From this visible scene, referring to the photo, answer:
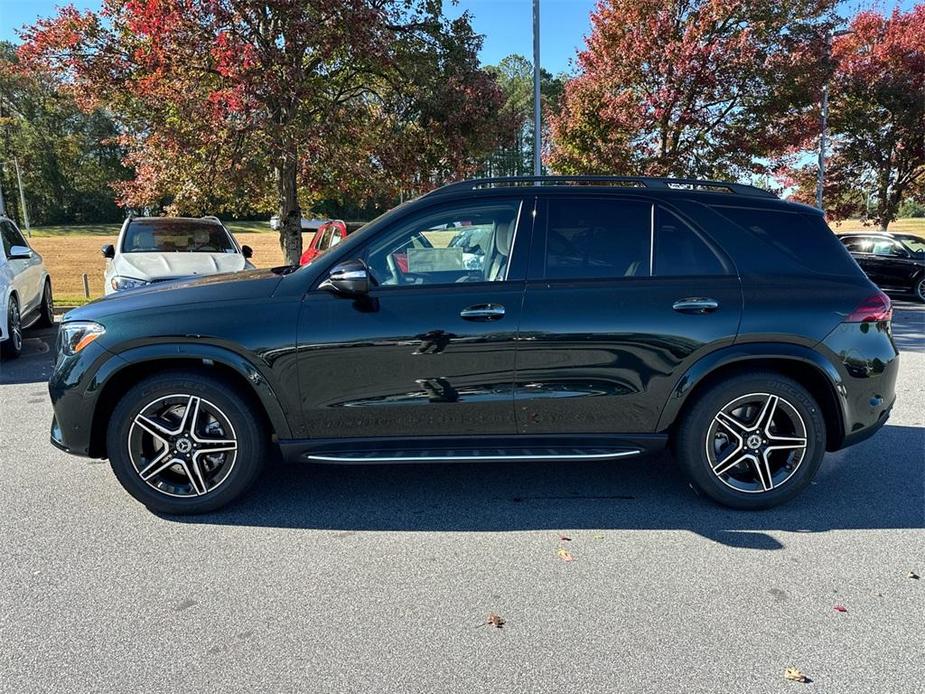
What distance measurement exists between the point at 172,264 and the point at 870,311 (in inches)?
334

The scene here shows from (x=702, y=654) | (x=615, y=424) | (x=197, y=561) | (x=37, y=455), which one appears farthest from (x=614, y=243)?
(x=37, y=455)

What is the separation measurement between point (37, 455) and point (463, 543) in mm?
3312

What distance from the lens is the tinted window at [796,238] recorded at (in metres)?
3.82

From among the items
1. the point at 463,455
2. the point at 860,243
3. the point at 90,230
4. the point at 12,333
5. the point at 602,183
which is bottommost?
the point at 463,455

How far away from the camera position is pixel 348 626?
273 centimetres

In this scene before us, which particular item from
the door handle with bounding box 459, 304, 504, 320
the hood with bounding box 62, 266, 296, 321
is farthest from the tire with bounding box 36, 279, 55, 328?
the door handle with bounding box 459, 304, 504, 320

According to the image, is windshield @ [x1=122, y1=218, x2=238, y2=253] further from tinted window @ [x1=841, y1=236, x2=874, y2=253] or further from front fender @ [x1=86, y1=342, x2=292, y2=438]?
tinted window @ [x1=841, y1=236, x2=874, y2=253]

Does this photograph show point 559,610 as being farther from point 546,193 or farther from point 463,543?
point 546,193

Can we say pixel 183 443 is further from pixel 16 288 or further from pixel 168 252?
pixel 168 252

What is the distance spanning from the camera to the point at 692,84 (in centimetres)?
1284

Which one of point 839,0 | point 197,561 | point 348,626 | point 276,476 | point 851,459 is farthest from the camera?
point 839,0

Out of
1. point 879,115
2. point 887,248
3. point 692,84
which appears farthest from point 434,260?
point 879,115

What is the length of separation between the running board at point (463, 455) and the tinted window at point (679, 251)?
1.09m

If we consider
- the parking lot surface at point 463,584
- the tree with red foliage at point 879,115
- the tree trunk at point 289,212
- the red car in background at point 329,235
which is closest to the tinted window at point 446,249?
the parking lot surface at point 463,584
